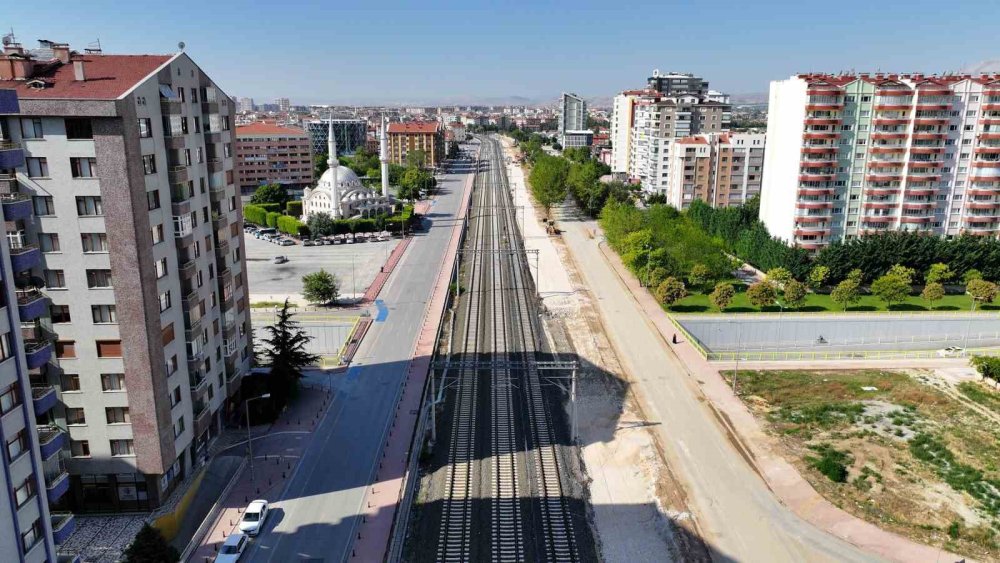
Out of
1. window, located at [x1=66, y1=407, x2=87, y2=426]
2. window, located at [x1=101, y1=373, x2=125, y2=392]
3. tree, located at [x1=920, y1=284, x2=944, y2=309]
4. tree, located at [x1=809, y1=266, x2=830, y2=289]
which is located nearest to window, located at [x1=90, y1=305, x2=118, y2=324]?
window, located at [x1=101, y1=373, x2=125, y2=392]

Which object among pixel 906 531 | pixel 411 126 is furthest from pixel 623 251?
pixel 411 126

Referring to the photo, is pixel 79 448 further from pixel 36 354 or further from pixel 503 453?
pixel 503 453

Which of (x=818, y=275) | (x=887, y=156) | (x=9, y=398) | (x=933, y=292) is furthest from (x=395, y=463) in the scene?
(x=887, y=156)

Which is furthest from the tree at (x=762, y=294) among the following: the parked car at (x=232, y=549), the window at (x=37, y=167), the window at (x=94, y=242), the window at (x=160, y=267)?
the window at (x=37, y=167)

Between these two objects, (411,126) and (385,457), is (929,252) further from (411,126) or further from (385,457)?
(411,126)

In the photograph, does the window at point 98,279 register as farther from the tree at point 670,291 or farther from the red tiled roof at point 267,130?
the red tiled roof at point 267,130

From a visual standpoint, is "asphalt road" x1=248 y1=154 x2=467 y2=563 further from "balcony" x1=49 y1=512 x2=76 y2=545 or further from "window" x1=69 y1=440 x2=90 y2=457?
"balcony" x1=49 y1=512 x2=76 y2=545
